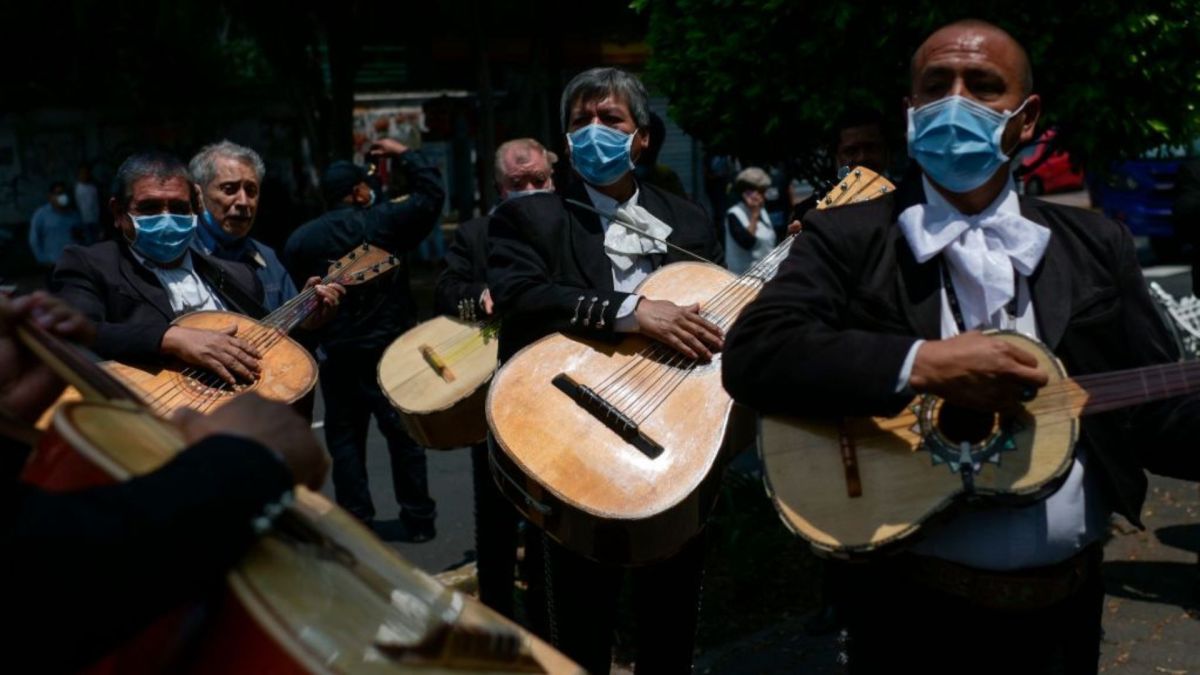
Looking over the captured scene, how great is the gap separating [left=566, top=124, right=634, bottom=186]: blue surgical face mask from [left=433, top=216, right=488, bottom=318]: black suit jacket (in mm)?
1745

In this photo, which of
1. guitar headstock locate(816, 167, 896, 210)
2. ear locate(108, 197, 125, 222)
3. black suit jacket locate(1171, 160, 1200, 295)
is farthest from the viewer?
black suit jacket locate(1171, 160, 1200, 295)

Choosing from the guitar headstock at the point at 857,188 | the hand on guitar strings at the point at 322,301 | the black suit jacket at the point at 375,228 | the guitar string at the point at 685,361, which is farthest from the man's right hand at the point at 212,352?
the black suit jacket at the point at 375,228

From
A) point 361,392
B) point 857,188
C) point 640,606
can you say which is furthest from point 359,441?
point 857,188

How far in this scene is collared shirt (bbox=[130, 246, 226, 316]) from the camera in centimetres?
445

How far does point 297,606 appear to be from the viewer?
166 centimetres

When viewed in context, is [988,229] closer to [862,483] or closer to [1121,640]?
[862,483]

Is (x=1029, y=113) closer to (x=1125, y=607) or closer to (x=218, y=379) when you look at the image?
(x=218, y=379)

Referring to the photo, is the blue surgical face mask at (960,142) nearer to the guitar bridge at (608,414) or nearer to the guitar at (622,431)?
the guitar at (622,431)

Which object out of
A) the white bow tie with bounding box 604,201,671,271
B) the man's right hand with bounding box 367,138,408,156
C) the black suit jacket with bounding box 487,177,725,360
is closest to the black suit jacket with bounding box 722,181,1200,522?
the black suit jacket with bounding box 487,177,725,360

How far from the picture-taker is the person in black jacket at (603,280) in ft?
12.7

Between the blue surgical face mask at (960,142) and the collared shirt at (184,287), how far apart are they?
2.57m

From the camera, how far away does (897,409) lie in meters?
2.62

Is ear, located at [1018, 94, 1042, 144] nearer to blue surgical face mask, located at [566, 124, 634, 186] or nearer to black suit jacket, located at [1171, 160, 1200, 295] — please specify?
blue surgical face mask, located at [566, 124, 634, 186]

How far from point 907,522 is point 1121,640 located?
323cm
